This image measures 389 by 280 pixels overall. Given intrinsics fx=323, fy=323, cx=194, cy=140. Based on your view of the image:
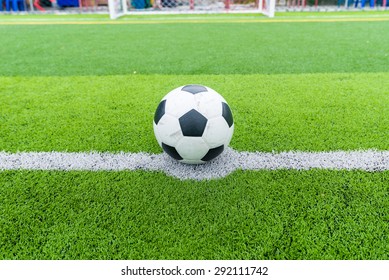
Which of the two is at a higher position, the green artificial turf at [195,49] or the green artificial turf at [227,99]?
the green artificial turf at [227,99]

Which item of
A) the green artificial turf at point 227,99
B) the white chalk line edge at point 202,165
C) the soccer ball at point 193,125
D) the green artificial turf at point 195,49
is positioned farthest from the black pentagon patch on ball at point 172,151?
the green artificial turf at point 195,49

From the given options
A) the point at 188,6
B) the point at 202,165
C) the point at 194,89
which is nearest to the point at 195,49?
the point at 194,89

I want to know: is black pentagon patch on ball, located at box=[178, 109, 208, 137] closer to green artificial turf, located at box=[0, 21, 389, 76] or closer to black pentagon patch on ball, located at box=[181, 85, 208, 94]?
black pentagon patch on ball, located at box=[181, 85, 208, 94]

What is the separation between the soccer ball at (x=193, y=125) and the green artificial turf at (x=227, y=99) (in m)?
0.46

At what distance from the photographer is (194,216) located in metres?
1.99

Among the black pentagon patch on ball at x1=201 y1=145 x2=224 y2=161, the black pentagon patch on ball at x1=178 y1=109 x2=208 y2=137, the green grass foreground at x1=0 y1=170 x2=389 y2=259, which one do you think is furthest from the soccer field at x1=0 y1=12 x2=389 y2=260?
the black pentagon patch on ball at x1=178 y1=109 x2=208 y2=137

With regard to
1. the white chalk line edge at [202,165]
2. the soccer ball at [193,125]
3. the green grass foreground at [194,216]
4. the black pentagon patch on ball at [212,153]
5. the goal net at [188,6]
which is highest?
the soccer ball at [193,125]

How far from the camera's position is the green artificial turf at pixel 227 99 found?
2854mm

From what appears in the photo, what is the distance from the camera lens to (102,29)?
373 inches

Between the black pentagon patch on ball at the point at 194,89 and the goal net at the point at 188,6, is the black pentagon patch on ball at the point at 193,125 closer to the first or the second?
the black pentagon patch on ball at the point at 194,89

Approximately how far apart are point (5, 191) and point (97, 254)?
0.96 meters

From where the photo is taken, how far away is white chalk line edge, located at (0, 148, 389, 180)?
2.46 metres
